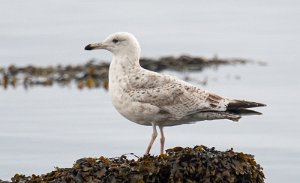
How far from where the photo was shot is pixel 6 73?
71.4ft

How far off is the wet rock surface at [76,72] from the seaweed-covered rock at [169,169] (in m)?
9.96

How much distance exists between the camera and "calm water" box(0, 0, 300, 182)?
16594 millimetres

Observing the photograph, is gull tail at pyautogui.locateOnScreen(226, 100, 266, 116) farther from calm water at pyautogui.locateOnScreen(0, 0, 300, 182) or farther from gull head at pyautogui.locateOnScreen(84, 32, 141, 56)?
calm water at pyautogui.locateOnScreen(0, 0, 300, 182)

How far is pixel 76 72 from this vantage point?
21703mm

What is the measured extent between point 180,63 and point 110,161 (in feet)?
38.4

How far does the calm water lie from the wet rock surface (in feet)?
1.18

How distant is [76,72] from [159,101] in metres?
9.53

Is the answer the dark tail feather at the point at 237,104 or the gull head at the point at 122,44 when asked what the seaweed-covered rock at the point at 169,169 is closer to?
the dark tail feather at the point at 237,104

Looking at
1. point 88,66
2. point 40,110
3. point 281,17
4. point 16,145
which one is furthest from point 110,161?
point 281,17

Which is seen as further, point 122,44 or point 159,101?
point 122,44

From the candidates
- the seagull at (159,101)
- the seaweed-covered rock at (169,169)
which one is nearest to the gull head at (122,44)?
the seagull at (159,101)

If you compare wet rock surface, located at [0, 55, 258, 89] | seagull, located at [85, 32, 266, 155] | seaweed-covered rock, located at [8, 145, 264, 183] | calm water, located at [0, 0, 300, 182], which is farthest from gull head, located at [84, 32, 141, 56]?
wet rock surface, located at [0, 55, 258, 89]

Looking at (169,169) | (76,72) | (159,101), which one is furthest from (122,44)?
(76,72)

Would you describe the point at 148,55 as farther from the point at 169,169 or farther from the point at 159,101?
the point at 169,169
